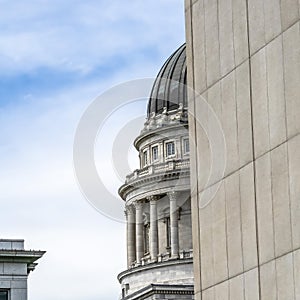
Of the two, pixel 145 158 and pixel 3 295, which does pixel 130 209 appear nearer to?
pixel 145 158

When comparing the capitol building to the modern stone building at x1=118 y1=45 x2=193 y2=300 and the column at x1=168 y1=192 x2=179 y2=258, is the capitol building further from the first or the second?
the column at x1=168 y1=192 x2=179 y2=258

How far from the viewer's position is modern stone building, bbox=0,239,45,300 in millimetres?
58812

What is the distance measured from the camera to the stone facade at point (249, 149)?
91.8 feet

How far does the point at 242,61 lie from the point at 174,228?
100 metres

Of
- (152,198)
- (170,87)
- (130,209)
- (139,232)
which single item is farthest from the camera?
(139,232)

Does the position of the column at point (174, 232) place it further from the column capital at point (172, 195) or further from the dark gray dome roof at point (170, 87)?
the dark gray dome roof at point (170, 87)

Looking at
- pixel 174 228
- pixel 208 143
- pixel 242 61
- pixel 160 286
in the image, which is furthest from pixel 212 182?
pixel 174 228

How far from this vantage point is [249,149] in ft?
97.9

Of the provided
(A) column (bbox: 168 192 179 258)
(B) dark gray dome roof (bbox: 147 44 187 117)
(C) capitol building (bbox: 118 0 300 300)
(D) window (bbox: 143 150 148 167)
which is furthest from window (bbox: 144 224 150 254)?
(C) capitol building (bbox: 118 0 300 300)

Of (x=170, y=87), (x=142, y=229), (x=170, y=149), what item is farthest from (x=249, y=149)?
(x=142, y=229)

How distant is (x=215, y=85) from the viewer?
1264 inches

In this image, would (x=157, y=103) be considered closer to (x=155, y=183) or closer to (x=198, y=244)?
(x=155, y=183)

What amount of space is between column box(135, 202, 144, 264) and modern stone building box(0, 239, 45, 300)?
73.8 m

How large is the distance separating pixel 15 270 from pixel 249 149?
30.9 meters
